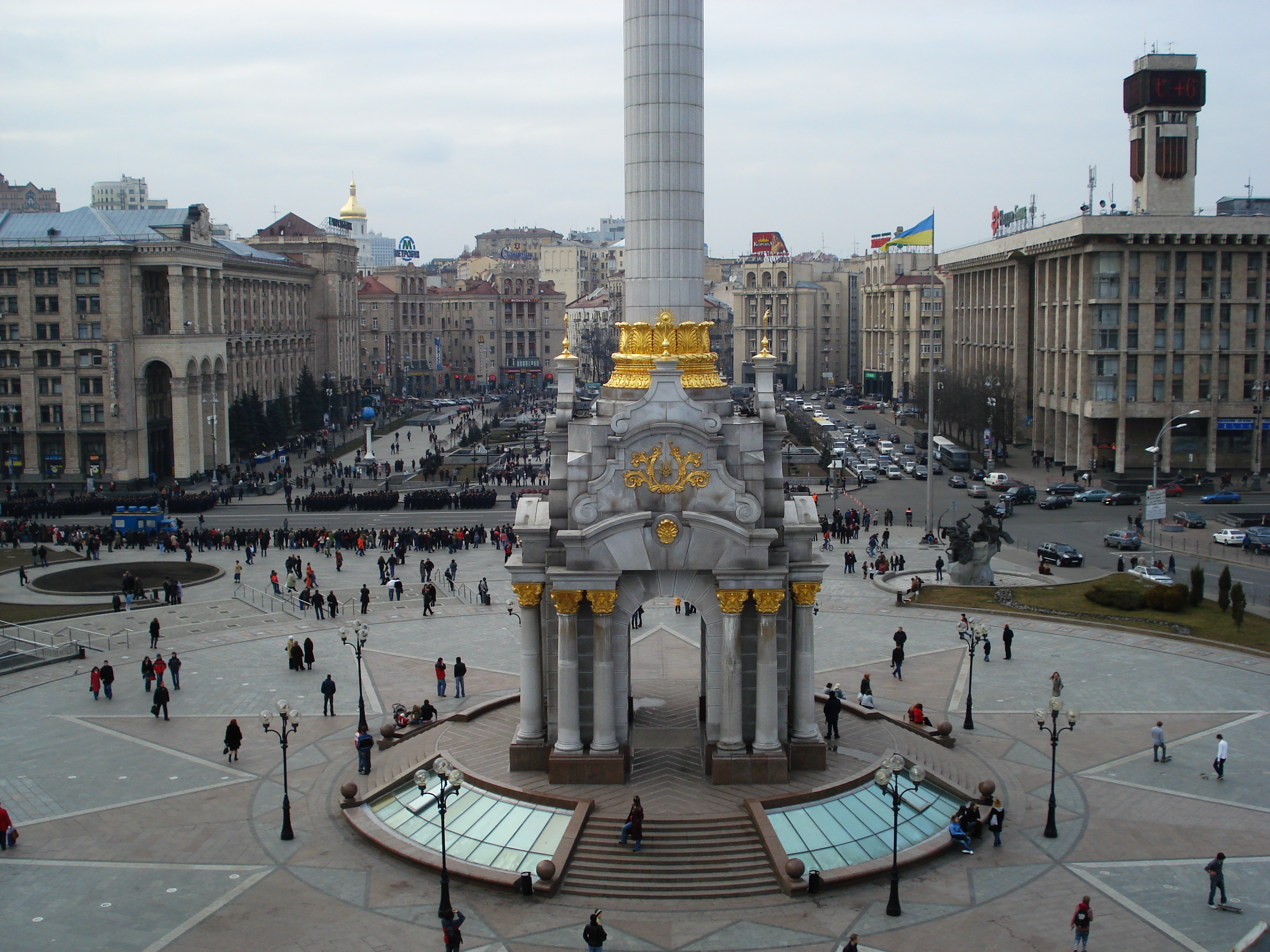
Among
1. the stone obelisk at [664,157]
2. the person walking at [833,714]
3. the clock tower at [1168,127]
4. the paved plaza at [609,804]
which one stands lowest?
the paved plaza at [609,804]

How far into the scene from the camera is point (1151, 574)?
58.2 m

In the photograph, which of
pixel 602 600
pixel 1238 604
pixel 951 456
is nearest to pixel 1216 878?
pixel 602 600

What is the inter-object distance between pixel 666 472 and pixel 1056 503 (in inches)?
2265

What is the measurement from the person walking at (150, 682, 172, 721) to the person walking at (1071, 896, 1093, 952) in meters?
28.0

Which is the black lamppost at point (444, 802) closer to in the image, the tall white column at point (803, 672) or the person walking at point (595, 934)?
the person walking at point (595, 934)

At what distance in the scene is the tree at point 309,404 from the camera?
131500 mm

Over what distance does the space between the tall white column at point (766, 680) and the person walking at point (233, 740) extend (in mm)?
15028

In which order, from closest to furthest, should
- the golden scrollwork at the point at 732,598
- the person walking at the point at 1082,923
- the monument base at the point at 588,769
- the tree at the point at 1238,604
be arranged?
the person walking at the point at 1082,923 < the golden scrollwork at the point at 732,598 < the monument base at the point at 588,769 < the tree at the point at 1238,604

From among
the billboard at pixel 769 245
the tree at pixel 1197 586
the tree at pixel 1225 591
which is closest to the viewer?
the tree at pixel 1225 591

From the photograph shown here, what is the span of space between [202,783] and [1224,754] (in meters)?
28.1

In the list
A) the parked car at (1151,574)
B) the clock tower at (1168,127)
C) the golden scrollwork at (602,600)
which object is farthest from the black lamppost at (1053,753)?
the clock tower at (1168,127)

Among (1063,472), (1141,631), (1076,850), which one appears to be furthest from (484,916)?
(1063,472)

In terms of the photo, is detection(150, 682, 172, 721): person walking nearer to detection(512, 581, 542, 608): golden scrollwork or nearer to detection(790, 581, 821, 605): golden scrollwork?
detection(512, 581, 542, 608): golden scrollwork

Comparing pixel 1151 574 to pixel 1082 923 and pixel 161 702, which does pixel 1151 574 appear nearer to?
pixel 1082 923
